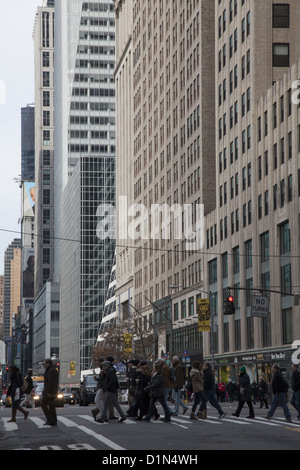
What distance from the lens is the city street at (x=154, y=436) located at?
17219 mm

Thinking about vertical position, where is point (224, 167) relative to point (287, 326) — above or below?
above

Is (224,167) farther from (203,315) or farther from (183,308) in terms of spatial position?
(203,315)

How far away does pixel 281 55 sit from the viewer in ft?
223

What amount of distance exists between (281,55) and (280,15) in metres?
3.20

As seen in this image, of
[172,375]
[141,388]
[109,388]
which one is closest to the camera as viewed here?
[109,388]

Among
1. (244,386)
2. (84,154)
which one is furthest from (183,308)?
(84,154)

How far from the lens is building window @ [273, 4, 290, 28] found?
68250 millimetres

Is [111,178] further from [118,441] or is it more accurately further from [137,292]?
[118,441]

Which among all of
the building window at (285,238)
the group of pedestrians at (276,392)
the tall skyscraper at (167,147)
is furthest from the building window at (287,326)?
the group of pedestrians at (276,392)

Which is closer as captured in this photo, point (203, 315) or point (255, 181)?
point (203, 315)

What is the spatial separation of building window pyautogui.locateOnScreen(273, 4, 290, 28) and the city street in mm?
47485

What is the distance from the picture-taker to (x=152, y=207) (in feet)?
346

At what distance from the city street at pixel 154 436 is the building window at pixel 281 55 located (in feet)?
150

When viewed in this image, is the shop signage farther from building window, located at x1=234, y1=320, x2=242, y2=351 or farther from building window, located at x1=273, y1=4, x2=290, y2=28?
building window, located at x1=273, y1=4, x2=290, y2=28
